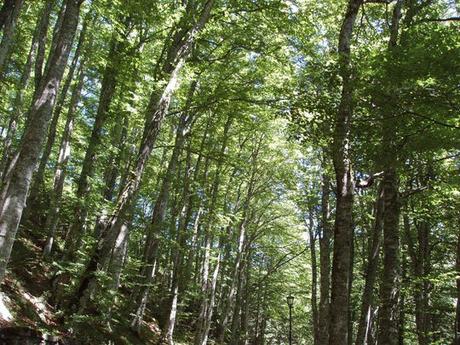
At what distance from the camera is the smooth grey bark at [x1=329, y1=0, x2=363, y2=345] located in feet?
23.3

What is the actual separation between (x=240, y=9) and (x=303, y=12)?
2.21m

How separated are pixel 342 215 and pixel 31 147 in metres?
5.33

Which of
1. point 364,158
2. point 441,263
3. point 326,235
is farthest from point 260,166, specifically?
point 364,158

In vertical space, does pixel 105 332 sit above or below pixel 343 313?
below

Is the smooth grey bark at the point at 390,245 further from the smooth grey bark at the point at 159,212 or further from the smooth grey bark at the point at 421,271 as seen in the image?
the smooth grey bark at the point at 421,271

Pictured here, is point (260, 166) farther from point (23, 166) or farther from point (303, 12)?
point (23, 166)

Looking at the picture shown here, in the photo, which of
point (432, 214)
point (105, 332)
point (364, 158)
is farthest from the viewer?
point (432, 214)

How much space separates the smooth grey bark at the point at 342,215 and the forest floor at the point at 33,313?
4136 millimetres

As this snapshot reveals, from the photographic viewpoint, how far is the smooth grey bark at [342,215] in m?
7.10

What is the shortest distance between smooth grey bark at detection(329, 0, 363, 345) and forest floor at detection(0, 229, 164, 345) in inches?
163

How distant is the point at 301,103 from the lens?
8.24m

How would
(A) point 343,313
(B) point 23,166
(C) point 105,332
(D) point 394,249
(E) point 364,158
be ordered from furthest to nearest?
(C) point 105,332 < (D) point 394,249 < (E) point 364,158 < (A) point 343,313 < (B) point 23,166

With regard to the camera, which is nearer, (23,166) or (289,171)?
(23,166)

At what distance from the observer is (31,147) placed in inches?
249
